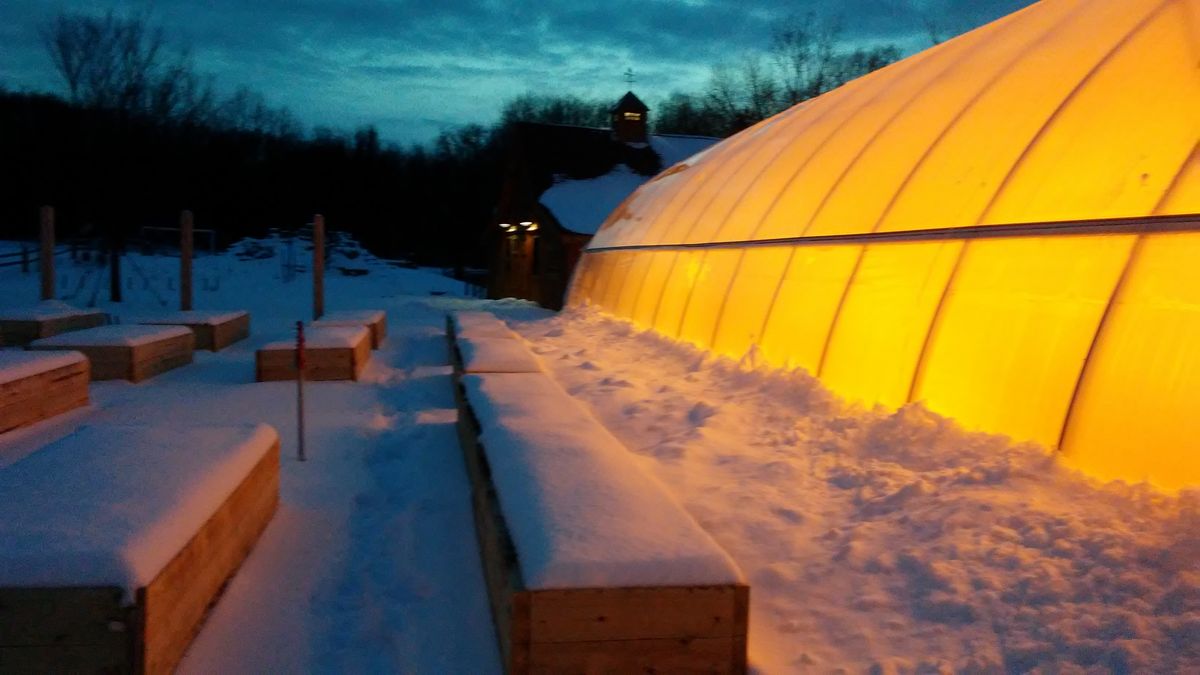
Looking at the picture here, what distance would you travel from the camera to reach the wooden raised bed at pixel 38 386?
7.63 m

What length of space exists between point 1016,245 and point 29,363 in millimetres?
9241

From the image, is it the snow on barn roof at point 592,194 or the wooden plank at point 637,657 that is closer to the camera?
the wooden plank at point 637,657

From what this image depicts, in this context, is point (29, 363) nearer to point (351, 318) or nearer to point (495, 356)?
point (495, 356)

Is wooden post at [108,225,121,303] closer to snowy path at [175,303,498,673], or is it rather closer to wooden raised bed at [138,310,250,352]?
wooden raised bed at [138,310,250,352]

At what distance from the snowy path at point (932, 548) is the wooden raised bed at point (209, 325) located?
10.9 metres

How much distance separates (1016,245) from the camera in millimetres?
5605

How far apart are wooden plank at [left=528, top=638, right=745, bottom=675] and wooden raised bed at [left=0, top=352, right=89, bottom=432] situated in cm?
695

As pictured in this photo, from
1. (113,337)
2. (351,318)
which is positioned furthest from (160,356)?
(351,318)

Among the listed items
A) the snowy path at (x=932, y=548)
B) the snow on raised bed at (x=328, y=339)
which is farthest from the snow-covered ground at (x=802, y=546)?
the snow on raised bed at (x=328, y=339)

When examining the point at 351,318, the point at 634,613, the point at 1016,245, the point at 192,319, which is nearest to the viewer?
the point at 634,613

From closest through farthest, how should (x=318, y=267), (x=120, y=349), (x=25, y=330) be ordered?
(x=120, y=349)
(x=25, y=330)
(x=318, y=267)

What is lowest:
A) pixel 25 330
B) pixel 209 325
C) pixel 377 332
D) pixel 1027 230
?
pixel 377 332

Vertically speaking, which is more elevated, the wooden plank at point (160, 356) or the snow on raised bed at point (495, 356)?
the snow on raised bed at point (495, 356)

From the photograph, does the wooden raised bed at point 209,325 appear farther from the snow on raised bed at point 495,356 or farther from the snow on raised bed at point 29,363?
the snow on raised bed at point 495,356
